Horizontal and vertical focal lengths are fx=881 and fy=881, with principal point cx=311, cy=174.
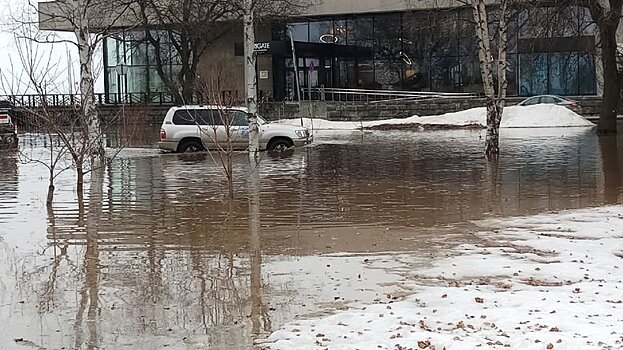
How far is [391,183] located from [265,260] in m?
7.95

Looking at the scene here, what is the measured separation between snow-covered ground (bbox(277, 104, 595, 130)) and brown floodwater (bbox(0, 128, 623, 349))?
1731cm

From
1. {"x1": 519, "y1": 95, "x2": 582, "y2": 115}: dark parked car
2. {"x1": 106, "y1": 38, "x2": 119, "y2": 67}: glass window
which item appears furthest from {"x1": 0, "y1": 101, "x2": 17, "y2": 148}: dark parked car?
{"x1": 106, "y1": 38, "x2": 119, "y2": 67}: glass window

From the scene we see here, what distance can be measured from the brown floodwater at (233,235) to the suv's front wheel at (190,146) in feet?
10.5

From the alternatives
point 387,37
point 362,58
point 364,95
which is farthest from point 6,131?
point 387,37

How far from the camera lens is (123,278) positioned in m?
9.04

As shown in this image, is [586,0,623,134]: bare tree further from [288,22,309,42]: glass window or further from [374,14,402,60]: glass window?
[288,22,309,42]: glass window

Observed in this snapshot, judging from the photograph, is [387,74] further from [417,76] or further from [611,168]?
Result: [611,168]

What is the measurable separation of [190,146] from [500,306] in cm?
2032

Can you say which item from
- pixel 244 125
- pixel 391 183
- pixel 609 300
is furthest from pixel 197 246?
pixel 244 125

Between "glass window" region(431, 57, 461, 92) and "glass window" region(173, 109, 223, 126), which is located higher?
"glass window" region(431, 57, 461, 92)

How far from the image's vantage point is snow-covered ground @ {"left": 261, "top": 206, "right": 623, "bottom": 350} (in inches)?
244

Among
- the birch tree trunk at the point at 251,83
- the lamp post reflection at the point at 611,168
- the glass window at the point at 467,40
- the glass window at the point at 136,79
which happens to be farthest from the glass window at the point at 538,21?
the glass window at the point at 136,79

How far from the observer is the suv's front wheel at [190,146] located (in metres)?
26.6

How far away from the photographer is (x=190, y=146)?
26.8 m
